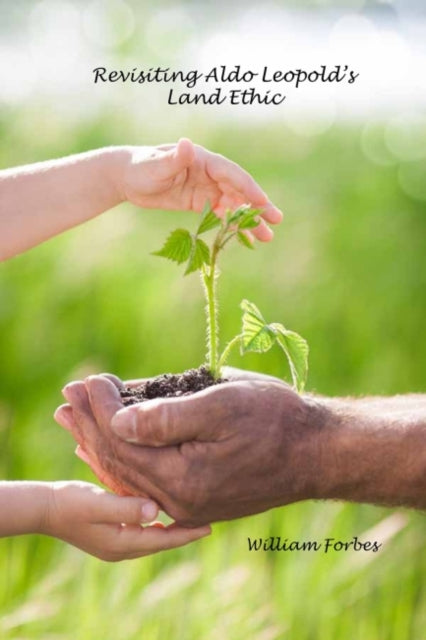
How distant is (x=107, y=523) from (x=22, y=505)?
0.14 meters

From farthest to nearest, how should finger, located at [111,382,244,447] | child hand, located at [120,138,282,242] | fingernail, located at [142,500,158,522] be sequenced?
child hand, located at [120,138,282,242] < fingernail, located at [142,500,158,522] < finger, located at [111,382,244,447]

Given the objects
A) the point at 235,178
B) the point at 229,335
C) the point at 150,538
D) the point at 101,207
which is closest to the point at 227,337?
the point at 229,335

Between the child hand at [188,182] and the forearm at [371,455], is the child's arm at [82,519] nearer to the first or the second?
the forearm at [371,455]

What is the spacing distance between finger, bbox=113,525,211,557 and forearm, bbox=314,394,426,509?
0.23 m

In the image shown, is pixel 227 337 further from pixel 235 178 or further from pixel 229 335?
pixel 235 178

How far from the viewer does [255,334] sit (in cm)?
156

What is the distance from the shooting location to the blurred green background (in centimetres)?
229

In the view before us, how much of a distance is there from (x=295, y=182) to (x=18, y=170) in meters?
1.71

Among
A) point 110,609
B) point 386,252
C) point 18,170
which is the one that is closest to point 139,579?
point 110,609

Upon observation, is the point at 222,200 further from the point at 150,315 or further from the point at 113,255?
the point at 113,255

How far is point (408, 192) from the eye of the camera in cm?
336

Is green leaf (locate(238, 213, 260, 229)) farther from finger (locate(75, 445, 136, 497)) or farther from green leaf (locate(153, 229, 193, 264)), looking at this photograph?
finger (locate(75, 445, 136, 497))

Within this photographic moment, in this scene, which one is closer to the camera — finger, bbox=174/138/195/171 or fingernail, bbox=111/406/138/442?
fingernail, bbox=111/406/138/442

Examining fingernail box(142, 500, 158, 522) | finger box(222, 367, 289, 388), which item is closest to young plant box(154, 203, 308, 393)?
finger box(222, 367, 289, 388)
